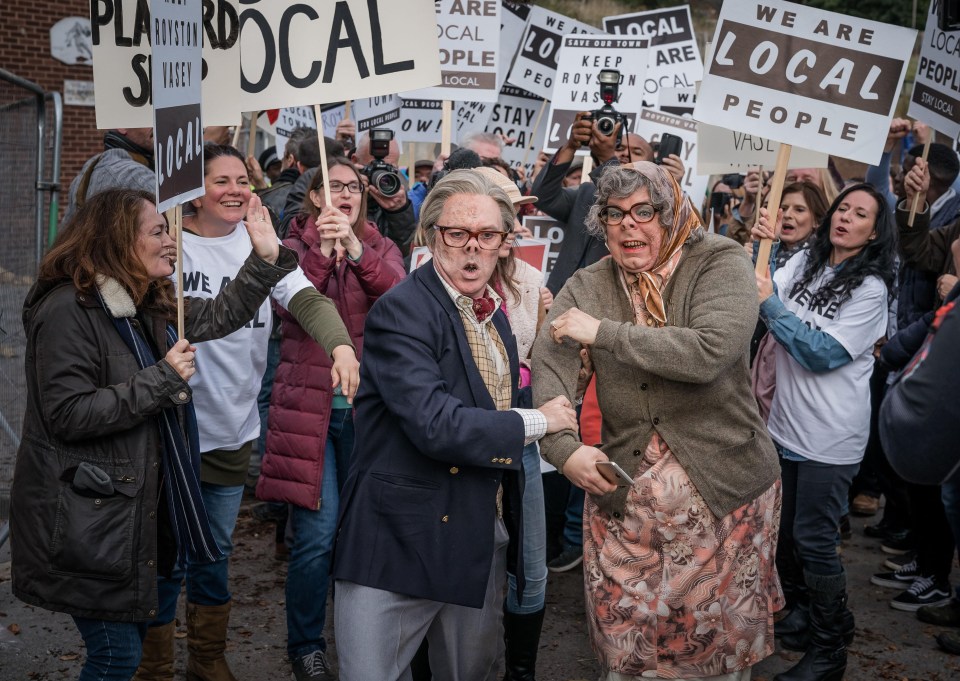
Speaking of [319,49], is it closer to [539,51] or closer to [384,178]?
[384,178]

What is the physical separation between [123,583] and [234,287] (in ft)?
3.83

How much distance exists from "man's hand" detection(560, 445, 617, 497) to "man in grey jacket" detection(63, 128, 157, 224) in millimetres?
2500

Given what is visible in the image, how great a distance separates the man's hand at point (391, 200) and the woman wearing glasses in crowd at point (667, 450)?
2951 millimetres

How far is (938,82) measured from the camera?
607 centimetres

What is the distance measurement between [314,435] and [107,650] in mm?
1287

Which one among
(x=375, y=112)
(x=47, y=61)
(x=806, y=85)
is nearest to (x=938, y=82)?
(x=806, y=85)

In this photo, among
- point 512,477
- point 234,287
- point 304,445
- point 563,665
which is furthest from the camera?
point 563,665

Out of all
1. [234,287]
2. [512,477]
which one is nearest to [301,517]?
[234,287]

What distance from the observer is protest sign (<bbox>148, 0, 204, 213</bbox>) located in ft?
11.1

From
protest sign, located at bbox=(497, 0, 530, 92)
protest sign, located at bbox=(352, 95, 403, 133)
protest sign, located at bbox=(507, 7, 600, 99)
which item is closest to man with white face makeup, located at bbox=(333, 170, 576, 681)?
protest sign, located at bbox=(352, 95, 403, 133)

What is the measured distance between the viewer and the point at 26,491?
134 inches

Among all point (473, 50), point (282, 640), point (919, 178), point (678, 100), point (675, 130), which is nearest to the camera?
point (282, 640)

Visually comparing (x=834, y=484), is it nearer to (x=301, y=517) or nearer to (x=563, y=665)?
(x=563, y=665)

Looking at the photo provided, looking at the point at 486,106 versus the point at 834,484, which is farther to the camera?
the point at 486,106
